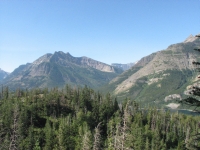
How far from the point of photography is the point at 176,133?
167375mm

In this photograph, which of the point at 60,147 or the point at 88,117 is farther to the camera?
the point at 88,117

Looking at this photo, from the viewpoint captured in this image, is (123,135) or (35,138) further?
(35,138)

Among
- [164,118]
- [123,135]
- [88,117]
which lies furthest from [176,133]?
[123,135]

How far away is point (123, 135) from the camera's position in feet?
92.9

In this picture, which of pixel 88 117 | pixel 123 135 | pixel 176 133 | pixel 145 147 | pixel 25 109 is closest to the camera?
pixel 123 135

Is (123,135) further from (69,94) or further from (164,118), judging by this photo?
(69,94)

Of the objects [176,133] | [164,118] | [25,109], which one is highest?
[25,109]

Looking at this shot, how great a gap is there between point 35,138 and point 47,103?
4734 centimetres

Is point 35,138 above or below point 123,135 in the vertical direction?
below

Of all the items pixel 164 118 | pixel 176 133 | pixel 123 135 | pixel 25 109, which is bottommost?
pixel 176 133

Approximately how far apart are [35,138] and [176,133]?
11249 centimetres

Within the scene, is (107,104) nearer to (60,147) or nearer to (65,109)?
(65,109)

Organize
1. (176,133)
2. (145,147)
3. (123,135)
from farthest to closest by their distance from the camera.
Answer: (176,133), (145,147), (123,135)

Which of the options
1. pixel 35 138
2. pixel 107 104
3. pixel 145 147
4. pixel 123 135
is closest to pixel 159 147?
pixel 145 147
